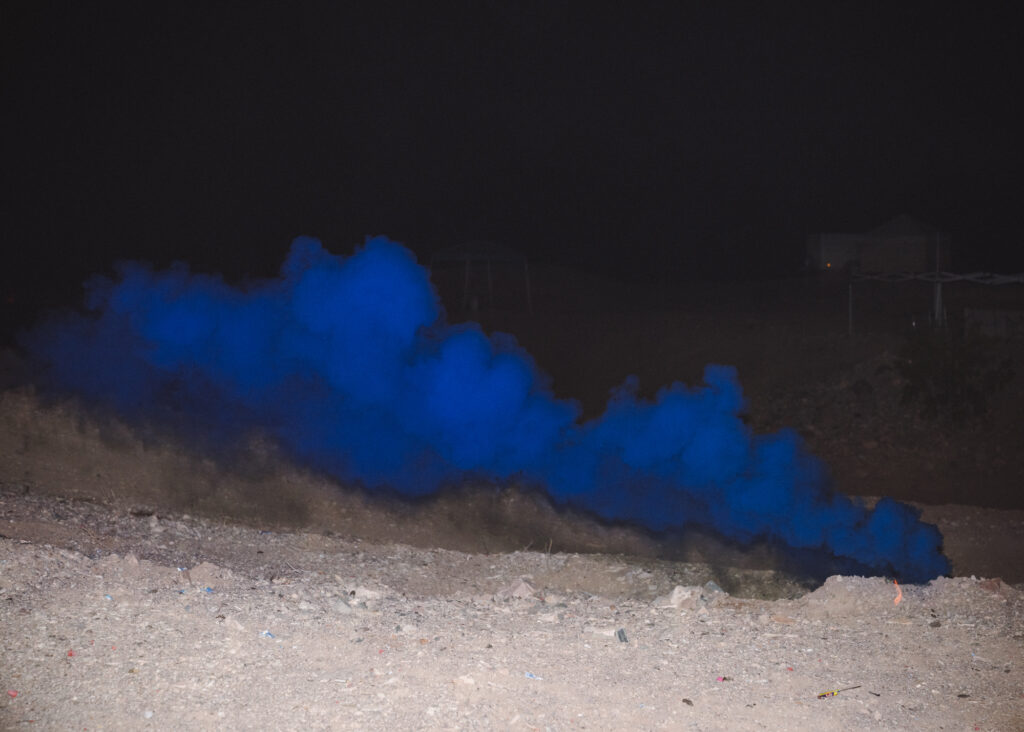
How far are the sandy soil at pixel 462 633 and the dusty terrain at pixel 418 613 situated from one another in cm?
2

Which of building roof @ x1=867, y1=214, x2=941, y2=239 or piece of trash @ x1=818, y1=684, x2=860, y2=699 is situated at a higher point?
building roof @ x1=867, y1=214, x2=941, y2=239

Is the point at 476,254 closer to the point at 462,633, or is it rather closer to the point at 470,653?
the point at 462,633

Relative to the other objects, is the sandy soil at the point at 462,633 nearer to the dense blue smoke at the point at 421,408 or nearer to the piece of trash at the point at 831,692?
the piece of trash at the point at 831,692

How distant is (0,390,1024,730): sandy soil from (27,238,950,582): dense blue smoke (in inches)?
32.2

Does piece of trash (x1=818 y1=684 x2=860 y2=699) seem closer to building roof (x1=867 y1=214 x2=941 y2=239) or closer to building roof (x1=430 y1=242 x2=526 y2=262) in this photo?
building roof (x1=430 y1=242 x2=526 y2=262)

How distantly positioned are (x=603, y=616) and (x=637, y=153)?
33.7 metres

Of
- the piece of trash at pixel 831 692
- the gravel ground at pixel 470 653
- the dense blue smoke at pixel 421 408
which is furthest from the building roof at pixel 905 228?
the piece of trash at pixel 831 692

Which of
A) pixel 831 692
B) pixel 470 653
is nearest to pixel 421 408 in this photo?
pixel 470 653

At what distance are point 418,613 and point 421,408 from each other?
17.3 ft

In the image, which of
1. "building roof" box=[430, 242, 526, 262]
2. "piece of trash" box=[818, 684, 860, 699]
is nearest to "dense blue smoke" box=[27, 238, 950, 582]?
"piece of trash" box=[818, 684, 860, 699]

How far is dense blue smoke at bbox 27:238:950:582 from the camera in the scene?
10.8m

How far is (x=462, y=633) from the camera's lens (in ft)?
21.7

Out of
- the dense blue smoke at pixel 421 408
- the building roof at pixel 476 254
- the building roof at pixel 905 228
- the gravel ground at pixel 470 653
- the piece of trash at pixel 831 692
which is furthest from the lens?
the building roof at pixel 905 228

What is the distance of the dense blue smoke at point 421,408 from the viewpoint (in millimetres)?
10836
